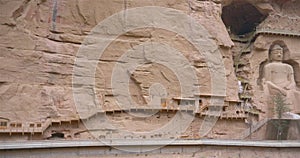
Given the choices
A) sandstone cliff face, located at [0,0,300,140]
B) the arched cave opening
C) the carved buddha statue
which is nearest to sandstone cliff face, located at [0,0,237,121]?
sandstone cliff face, located at [0,0,300,140]

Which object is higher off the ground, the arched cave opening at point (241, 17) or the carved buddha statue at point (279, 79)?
the arched cave opening at point (241, 17)

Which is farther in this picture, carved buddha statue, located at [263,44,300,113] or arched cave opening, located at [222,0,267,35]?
arched cave opening, located at [222,0,267,35]

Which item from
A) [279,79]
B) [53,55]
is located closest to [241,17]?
[279,79]

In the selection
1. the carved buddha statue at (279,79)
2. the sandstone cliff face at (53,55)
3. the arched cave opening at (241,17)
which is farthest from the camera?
the arched cave opening at (241,17)

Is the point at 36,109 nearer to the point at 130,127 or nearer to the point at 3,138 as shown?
the point at 3,138

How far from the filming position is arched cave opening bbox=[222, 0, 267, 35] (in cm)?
1416

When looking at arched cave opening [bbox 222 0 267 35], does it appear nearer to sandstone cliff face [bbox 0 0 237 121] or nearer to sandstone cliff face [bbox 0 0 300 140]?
sandstone cliff face [bbox 0 0 300 140]

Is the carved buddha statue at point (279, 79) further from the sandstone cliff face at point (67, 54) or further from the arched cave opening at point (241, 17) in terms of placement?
the arched cave opening at point (241, 17)

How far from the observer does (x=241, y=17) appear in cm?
1495

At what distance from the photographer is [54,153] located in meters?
7.19

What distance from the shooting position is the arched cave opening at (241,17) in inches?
558

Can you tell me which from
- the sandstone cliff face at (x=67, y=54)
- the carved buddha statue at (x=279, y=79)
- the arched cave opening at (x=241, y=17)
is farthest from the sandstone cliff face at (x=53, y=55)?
the arched cave opening at (x=241, y=17)

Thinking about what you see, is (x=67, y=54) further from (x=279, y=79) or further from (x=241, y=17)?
(x=241, y=17)

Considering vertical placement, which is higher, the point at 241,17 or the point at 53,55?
the point at 241,17
